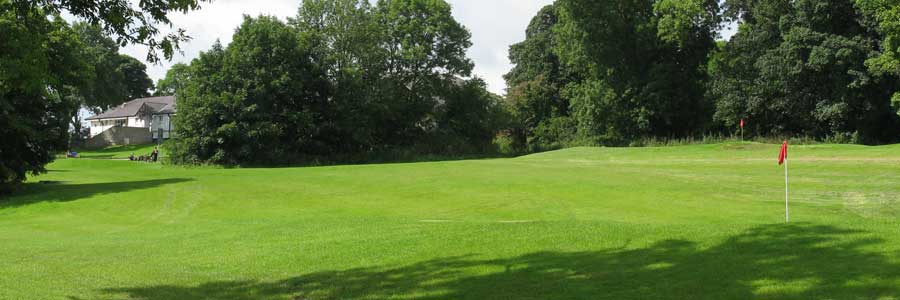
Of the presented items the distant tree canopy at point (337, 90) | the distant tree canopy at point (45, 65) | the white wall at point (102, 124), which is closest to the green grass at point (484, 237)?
the distant tree canopy at point (45, 65)

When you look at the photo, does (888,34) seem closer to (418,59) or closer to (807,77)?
(807,77)

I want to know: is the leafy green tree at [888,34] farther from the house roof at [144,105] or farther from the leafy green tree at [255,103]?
the house roof at [144,105]

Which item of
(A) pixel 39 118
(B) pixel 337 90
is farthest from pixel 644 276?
(B) pixel 337 90

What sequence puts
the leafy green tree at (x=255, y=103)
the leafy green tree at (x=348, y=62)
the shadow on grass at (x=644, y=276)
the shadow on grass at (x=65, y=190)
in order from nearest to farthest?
the shadow on grass at (x=644, y=276)
the shadow on grass at (x=65, y=190)
the leafy green tree at (x=255, y=103)
the leafy green tree at (x=348, y=62)

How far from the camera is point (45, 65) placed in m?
10.4

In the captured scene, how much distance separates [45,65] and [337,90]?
46241 millimetres

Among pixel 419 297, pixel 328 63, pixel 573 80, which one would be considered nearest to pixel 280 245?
pixel 419 297

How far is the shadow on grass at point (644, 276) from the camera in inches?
299

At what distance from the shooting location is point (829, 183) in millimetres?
20672

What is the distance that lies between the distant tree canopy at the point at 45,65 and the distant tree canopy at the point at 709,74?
123ft

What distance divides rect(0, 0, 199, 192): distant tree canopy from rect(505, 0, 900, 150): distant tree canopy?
37508 millimetres

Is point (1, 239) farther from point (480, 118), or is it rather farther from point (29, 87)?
point (480, 118)

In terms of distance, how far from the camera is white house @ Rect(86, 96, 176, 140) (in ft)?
354

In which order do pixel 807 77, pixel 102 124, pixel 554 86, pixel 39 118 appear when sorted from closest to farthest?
pixel 39 118, pixel 807 77, pixel 554 86, pixel 102 124
